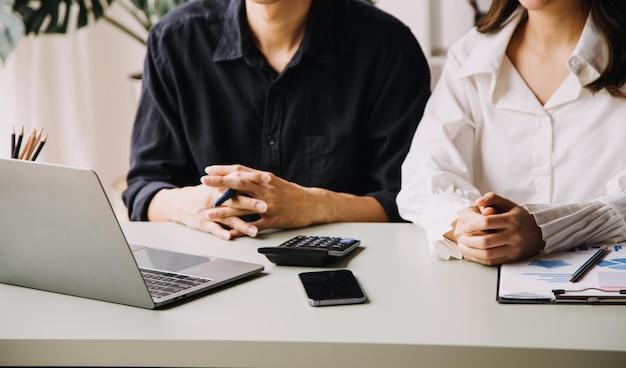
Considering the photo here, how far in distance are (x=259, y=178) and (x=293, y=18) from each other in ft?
1.59

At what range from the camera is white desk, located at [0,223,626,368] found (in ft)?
2.90

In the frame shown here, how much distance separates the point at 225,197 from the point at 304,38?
0.48 metres

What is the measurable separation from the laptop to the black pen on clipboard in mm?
425

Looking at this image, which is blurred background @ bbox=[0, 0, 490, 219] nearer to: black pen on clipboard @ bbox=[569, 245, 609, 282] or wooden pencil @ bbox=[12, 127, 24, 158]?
wooden pencil @ bbox=[12, 127, 24, 158]

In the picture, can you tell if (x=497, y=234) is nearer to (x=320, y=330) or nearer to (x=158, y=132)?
(x=320, y=330)

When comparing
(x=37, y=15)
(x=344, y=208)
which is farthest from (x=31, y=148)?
(x=37, y=15)

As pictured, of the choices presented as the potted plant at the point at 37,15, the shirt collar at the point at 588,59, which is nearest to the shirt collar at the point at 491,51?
the shirt collar at the point at 588,59

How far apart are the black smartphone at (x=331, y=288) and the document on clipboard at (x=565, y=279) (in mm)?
183

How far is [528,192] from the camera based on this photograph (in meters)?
1.50

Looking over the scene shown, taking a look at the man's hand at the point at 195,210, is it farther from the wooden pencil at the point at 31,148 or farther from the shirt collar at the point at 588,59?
the shirt collar at the point at 588,59

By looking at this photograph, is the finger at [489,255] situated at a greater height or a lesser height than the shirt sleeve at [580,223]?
lesser

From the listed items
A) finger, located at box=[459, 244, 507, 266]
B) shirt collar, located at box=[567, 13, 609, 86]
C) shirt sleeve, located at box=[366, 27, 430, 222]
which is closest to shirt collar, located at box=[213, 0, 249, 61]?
shirt sleeve, located at box=[366, 27, 430, 222]

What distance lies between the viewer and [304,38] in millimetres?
1753

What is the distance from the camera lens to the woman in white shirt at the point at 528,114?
1.43m
